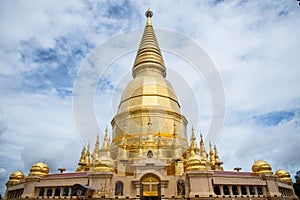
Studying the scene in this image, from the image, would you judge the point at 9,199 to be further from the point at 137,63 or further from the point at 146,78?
the point at 137,63

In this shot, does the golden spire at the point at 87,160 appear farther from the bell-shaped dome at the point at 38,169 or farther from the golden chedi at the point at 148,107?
the bell-shaped dome at the point at 38,169

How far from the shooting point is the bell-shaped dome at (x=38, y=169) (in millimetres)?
26552

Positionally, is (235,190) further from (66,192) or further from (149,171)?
(66,192)

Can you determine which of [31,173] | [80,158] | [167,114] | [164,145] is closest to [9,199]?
[31,173]

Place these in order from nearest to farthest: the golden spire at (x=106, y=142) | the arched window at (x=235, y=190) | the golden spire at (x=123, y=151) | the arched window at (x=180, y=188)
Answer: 1. the arched window at (x=180, y=188)
2. the arched window at (x=235, y=190)
3. the golden spire at (x=123, y=151)
4. the golden spire at (x=106, y=142)

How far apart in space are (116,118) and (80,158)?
8.74 metres

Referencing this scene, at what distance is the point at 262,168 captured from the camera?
26.9m

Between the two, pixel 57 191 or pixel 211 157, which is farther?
pixel 211 157

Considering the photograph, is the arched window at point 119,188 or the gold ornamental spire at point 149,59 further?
the gold ornamental spire at point 149,59

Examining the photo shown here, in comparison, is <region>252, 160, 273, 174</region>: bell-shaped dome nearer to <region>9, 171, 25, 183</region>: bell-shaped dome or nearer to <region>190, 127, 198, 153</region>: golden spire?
<region>190, 127, 198, 153</region>: golden spire

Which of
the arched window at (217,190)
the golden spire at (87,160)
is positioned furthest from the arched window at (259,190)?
the golden spire at (87,160)

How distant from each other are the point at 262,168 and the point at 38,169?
26.9m

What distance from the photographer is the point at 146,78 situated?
131ft

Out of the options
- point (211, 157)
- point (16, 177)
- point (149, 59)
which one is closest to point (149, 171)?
point (211, 157)
